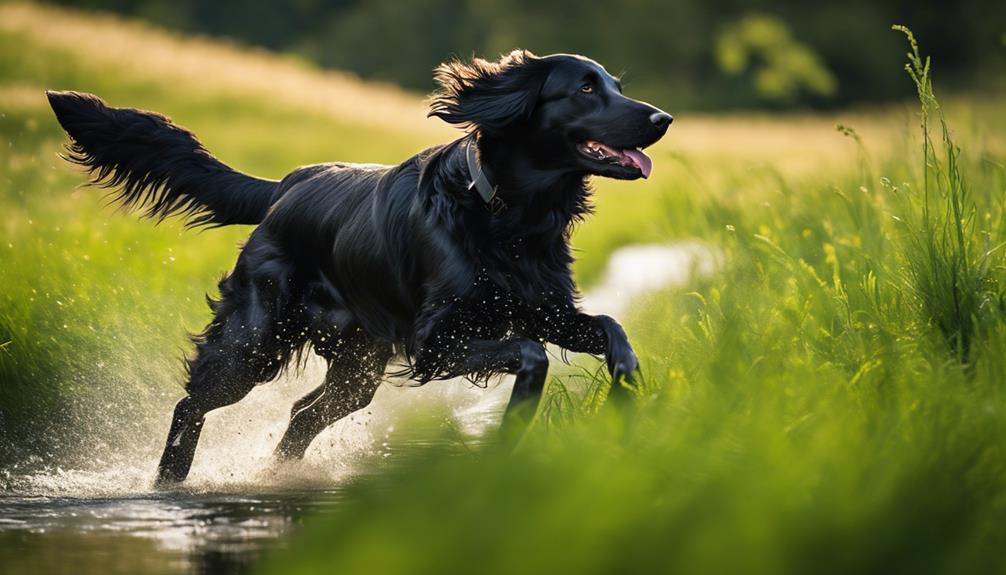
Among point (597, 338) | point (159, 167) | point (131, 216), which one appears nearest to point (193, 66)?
point (131, 216)

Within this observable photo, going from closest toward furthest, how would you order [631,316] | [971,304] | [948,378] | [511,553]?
[511,553] → [948,378] → [971,304] → [631,316]

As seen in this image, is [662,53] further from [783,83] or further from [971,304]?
[971,304]

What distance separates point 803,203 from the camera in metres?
9.36

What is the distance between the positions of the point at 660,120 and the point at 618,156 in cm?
23

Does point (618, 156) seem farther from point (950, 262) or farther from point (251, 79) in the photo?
point (251, 79)

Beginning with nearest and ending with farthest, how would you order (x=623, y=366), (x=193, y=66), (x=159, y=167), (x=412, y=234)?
(x=623, y=366), (x=412, y=234), (x=159, y=167), (x=193, y=66)

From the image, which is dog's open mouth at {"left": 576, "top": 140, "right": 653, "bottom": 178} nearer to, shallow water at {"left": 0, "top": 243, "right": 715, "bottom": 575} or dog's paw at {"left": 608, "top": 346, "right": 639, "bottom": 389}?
dog's paw at {"left": 608, "top": 346, "right": 639, "bottom": 389}

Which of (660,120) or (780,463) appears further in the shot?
(660,120)

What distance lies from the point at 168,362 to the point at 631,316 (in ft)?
10.1

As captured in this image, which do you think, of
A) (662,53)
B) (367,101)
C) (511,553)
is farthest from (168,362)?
(662,53)

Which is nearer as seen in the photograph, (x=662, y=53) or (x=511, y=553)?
(x=511, y=553)

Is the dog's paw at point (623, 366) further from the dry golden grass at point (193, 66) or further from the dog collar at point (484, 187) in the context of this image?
the dry golden grass at point (193, 66)

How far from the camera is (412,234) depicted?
5727 mm

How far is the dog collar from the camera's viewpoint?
5.57 meters
